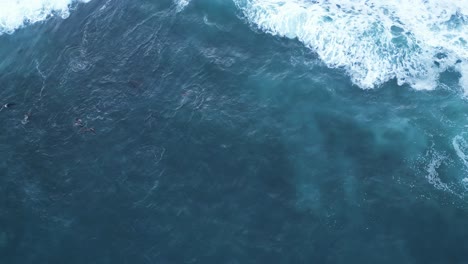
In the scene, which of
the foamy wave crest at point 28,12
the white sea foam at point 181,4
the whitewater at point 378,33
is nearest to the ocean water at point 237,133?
the whitewater at point 378,33

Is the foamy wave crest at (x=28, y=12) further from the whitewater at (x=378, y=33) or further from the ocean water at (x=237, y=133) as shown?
the whitewater at (x=378, y=33)

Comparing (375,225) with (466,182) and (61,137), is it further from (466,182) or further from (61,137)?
(61,137)

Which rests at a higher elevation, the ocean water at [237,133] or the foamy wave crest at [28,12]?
the foamy wave crest at [28,12]

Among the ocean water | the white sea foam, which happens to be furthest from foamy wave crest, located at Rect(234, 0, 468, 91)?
the white sea foam

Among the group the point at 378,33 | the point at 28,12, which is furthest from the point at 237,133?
the point at 28,12

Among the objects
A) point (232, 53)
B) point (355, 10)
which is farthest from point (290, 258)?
point (355, 10)

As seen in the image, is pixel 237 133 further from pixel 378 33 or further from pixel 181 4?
pixel 378 33
